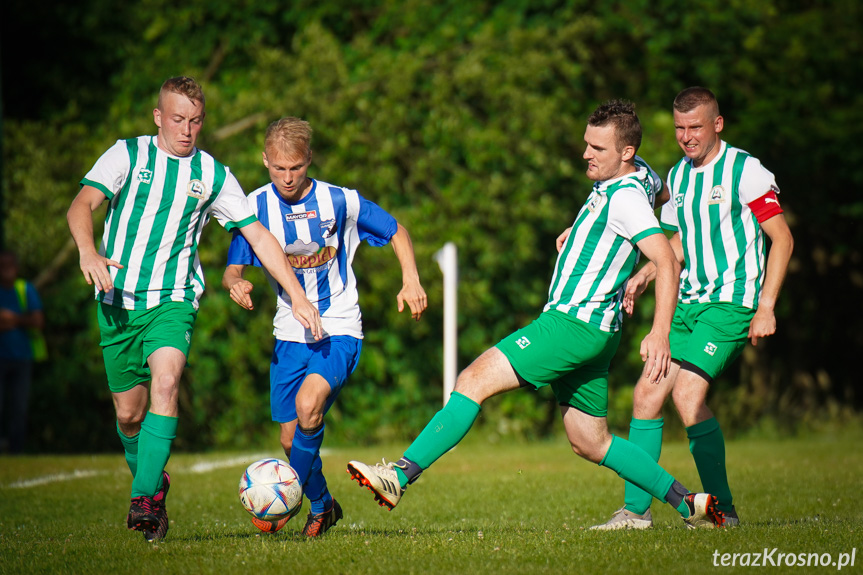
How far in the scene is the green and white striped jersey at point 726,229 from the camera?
549cm

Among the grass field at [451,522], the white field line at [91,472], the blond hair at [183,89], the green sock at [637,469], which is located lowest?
the white field line at [91,472]

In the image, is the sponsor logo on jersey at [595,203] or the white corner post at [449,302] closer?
the sponsor logo on jersey at [595,203]

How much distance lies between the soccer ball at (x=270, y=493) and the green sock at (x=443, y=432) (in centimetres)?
70

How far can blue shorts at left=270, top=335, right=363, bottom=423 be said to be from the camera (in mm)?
5508

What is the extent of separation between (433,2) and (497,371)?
31.9 ft

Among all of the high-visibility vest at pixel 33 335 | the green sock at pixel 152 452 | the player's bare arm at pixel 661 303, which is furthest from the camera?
the high-visibility vest at pixel 33 335

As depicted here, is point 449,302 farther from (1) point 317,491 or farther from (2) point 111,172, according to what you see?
(2) point 111,172

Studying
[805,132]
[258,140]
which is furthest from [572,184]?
[258,140]

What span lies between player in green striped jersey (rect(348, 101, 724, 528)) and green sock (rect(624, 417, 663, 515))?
467 mm

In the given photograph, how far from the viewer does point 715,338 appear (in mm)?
5441

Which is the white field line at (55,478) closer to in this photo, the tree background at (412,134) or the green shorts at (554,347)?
the tree background at (412,134)

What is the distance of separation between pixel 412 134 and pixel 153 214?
783 centimetres

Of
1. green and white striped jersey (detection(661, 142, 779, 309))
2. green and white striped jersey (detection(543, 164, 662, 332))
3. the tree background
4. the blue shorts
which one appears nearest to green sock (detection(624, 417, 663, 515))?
green and white striped jersey (detection(661, 142, 779, 309))

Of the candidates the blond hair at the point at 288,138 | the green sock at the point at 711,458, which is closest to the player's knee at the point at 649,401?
the green sock at the point at 711,458
